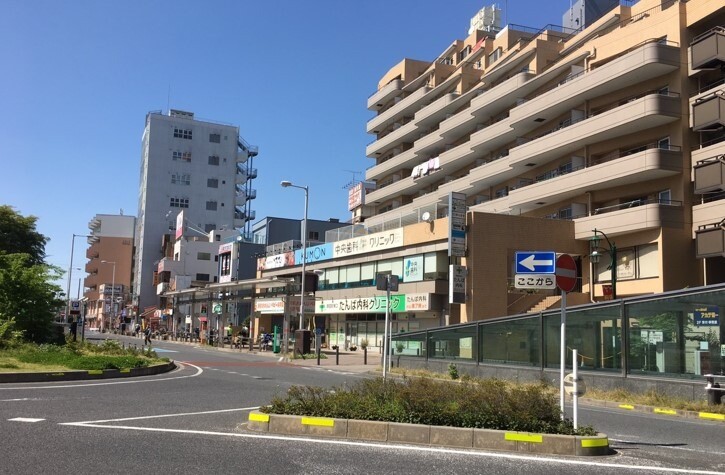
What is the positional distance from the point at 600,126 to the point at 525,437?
32.2 meters

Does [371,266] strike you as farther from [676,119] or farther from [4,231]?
[4,231]

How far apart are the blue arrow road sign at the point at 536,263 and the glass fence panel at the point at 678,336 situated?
346 inches

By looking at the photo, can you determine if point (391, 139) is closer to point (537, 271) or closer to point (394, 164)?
point (394, 164)

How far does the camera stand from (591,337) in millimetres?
19844

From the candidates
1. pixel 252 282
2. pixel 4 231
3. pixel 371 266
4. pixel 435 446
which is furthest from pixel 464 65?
pixel 435 446

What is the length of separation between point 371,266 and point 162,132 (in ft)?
228

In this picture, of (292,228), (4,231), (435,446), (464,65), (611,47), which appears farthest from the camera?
(292,228)

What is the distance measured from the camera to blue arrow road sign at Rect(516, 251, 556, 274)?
10.3m


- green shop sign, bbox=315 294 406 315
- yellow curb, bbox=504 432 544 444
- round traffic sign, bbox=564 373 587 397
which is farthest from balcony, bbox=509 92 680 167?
yellow curb, bbox=504 432 544 444

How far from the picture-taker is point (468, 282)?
117 ft

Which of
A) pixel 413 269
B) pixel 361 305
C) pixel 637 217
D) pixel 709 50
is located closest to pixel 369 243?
pixel 361 305

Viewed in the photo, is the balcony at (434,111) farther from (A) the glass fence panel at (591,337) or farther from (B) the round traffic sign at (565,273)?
(B) the round traffic sign at (565,273)

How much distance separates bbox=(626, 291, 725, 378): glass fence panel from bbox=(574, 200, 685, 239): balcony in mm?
17783

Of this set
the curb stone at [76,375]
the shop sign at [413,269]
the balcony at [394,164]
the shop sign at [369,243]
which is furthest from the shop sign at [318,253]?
the curb stone at [76,375]
